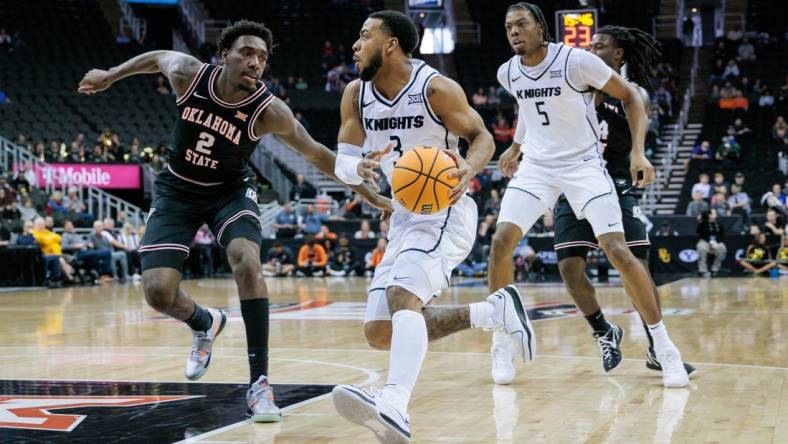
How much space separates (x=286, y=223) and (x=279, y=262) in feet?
6.55

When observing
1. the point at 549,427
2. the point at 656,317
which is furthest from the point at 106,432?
the point at 656,317

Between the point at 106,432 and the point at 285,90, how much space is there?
28755 mm

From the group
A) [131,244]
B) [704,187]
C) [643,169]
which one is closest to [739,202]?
[704,187]

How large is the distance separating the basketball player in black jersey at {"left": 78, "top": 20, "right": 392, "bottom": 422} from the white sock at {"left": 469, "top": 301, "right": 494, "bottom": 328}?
68 cm

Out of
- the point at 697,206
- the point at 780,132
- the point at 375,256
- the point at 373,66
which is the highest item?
the point at 373,66

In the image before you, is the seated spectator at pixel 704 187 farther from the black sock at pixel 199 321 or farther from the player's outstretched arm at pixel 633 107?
the black sock at pixel 199 321

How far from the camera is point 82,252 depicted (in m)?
20.1

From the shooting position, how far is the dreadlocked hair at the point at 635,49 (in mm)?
7160

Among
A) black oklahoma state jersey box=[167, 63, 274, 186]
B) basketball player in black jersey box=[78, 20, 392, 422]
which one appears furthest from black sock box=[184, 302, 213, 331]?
black oklahoma state jersey box=[167, 63, 274, 186]

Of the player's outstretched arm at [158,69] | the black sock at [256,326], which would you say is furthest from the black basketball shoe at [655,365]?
the player's outstretched arm at [158,69]

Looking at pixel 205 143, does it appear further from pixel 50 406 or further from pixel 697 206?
pixel 697 206

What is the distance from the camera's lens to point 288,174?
2991cm

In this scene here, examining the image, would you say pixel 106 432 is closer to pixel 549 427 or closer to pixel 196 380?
pixel 196 380

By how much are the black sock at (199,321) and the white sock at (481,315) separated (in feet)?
6.11
